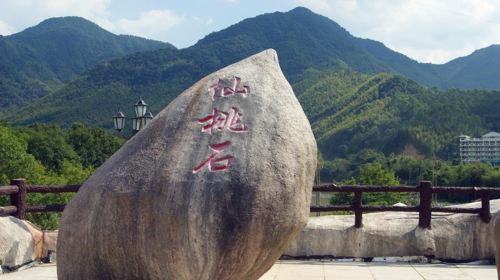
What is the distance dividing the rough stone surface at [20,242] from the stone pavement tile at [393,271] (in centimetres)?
→ 427

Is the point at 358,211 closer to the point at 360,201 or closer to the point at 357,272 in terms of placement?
the point at 360,201

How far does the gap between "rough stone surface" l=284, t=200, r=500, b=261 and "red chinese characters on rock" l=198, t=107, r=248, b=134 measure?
4346 mm

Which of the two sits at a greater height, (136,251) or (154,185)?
(154,185)

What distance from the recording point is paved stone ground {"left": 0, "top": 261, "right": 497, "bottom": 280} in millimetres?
7530

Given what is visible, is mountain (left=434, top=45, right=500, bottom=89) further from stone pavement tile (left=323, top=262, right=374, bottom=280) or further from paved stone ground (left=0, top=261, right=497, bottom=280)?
stone pavement tile (left=323, top=262, right=374, bottom=280)

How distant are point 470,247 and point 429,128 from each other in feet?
209

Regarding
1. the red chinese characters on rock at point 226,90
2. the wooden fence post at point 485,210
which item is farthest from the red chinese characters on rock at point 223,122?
the wooden fence post at point 485,210

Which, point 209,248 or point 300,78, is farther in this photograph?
point 300,78

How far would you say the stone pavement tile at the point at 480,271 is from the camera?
7.63 meters

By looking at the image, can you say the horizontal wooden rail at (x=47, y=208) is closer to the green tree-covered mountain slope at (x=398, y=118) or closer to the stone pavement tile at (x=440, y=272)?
the stone pavement tile at (x=440, y=272)

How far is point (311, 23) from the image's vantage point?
167 metres

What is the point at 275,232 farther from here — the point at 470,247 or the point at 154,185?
the point at 470,247

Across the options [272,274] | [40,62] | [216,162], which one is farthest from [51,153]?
[40,62]

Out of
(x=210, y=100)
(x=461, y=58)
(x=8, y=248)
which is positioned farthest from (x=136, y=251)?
(x=461, y=58)
